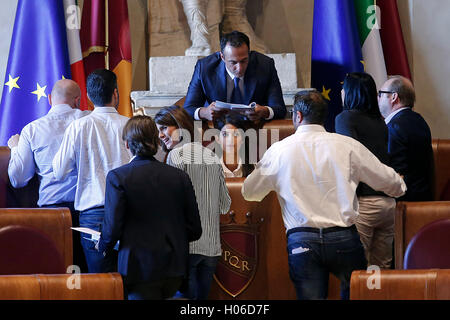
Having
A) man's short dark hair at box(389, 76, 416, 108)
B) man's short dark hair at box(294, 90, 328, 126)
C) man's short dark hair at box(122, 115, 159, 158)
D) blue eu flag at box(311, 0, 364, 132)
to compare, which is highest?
blue eu flag at box(311, 0, 364, 132)

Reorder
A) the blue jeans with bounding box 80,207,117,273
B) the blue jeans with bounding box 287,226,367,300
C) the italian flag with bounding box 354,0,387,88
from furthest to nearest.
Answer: the italian flag with bounding box 354,0,387,88 < the blue jeans with bounding box 80,207,117,273 < the blue jeans with bounding box 287,226,367,300

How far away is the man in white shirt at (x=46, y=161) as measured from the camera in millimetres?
4527

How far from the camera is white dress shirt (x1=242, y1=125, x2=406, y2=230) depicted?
144 inches

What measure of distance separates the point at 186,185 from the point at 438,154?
256cm

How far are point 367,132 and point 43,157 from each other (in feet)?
5.74

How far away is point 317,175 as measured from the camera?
368 cm

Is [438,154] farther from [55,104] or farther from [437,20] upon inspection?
[55,104]

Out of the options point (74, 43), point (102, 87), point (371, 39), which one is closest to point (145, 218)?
point (102, 87)

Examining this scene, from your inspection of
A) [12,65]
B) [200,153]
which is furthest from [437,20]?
[200,153]

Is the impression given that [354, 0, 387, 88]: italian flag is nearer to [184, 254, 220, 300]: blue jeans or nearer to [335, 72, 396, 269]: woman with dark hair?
[335, 72, 396, 269]: woman with dark hair

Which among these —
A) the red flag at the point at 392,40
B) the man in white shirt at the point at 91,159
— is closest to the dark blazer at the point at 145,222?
the man in white shirt at the point at 91,159

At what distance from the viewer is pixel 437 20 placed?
718 centimetres

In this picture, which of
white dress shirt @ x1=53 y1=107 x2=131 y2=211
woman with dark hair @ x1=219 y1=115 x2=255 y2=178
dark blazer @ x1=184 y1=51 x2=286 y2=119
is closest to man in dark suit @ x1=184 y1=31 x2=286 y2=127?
dark blazer @ x1=184 y1=51 x2=286 y2=119

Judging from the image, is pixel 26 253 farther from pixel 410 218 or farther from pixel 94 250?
pixel 410 218
